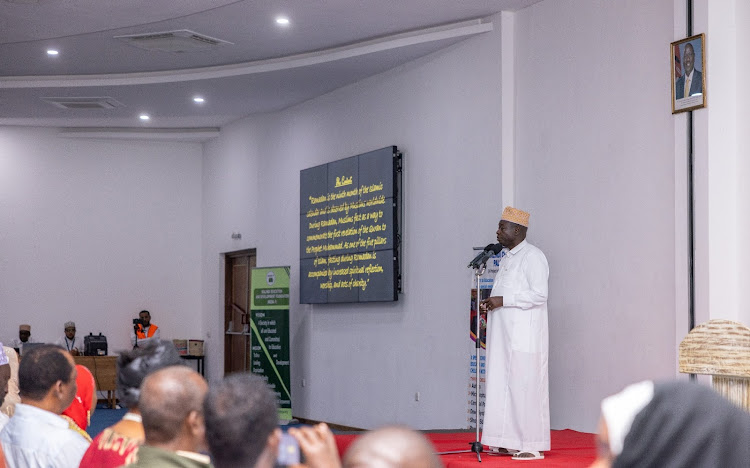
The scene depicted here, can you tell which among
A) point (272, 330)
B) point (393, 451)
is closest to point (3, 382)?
point (393, 451)

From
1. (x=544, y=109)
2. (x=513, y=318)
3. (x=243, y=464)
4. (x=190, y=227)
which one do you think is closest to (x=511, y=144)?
(x=544, y=109)

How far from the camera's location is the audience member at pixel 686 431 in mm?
1076

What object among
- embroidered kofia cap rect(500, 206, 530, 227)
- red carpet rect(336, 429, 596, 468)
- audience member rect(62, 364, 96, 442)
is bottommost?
red carpet rect(336, 429, 596, 468)

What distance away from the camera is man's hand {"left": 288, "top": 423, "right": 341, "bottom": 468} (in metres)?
1.65

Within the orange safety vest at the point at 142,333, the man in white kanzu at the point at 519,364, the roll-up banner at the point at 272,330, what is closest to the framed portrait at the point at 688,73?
the man in white kanzu at the point at 519,364

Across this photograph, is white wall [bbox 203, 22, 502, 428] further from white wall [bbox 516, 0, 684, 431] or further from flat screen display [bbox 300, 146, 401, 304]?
white wall [bbox 516, 0, 684, 431]

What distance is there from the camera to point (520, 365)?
650 cm

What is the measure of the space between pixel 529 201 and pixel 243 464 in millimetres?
6644

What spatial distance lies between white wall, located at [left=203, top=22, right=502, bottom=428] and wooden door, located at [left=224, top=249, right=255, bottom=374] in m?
1.13

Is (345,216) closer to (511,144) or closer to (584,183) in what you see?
(511,144)

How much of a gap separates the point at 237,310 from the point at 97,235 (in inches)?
103

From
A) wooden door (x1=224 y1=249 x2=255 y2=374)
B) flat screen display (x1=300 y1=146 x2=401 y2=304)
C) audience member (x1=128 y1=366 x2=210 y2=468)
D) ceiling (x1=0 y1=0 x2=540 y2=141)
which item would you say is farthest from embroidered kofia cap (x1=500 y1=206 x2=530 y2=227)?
wooden door (x1=224 y1=249 x2=255 y2=374)

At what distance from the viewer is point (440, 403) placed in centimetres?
912

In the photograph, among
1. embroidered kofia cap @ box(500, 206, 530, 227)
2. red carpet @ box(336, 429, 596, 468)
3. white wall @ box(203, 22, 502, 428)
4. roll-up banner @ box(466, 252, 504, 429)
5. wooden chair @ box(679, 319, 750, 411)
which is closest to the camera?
wooden chair @ box(679, 319, 750, 411)
